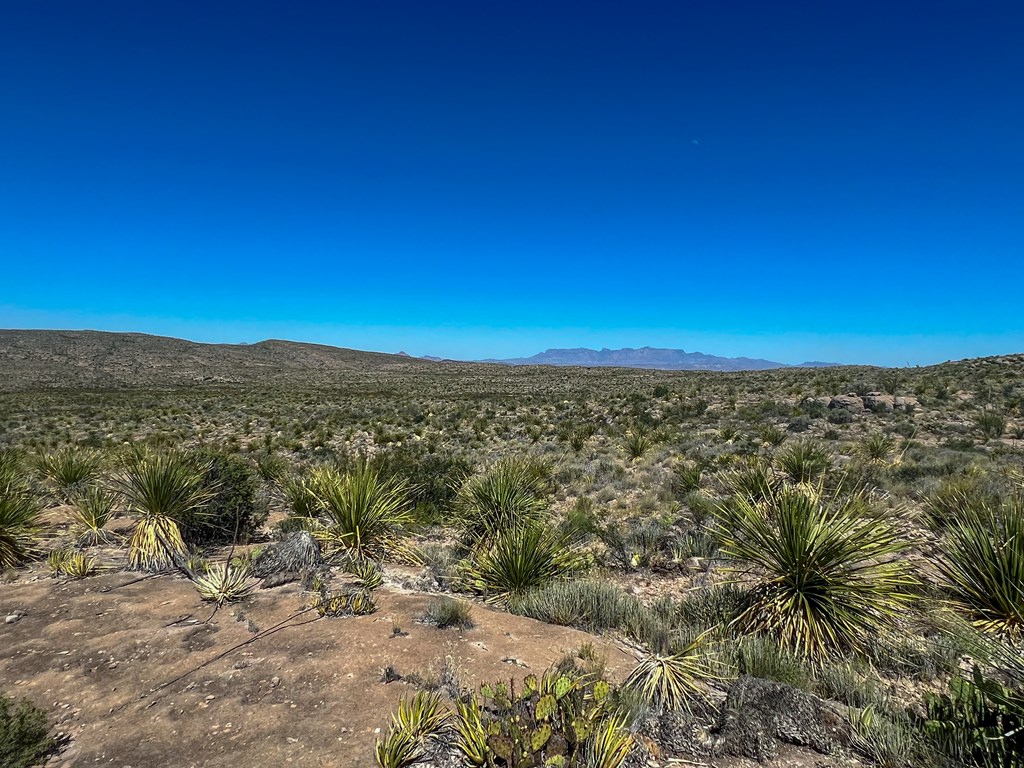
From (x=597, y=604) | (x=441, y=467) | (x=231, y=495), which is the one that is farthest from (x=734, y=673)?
(x=441, y=467)

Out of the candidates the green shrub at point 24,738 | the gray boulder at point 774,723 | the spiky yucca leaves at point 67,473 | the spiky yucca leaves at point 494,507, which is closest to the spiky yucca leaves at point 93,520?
the spiky yucca leaves at point 67,473

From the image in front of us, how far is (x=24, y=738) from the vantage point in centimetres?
315

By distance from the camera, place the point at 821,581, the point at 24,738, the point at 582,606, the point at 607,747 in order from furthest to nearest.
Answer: the point at 582,606, the point at 821,581, the point at 24,738, the point at 607,747

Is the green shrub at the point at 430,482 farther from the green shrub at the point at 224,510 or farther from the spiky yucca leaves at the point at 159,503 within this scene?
the spiky yucca leaves at the point at 159,503

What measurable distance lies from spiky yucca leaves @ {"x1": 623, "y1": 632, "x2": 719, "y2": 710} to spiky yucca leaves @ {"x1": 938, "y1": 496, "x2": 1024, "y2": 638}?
250 centimetres

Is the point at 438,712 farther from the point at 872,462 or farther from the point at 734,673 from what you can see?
the point at 872,462

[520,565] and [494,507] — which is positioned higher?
[494,507]

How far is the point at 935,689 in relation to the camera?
13.5 feet

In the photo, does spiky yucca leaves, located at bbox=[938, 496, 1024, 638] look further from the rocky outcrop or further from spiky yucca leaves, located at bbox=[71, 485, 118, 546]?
the rocky outcrop

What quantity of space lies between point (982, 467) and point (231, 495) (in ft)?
47.6

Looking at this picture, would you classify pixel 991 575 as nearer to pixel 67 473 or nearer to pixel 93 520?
pixel 93 520

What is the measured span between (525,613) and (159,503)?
5.49 meters

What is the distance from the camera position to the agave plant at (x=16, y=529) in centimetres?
675

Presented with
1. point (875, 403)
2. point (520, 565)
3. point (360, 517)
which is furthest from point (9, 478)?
point (875, 403)
